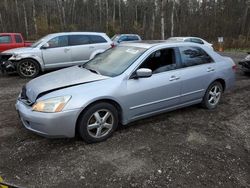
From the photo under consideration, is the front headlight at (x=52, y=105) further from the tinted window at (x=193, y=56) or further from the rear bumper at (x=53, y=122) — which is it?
the tinted window at (x=193, y=56)

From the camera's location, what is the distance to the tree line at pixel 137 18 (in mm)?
32094

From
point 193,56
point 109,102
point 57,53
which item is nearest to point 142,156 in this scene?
point 109,102

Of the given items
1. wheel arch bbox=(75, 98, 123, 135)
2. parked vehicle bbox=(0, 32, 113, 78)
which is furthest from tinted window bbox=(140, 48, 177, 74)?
parked vehicle bbox=(0, 32, 113, 78)

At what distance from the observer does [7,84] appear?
7.96 metres

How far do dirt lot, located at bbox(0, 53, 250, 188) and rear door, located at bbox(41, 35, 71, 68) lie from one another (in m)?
4.48

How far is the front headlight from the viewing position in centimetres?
341

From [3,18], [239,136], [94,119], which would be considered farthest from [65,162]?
[3,18]

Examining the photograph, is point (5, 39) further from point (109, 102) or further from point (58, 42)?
point (109, 102)

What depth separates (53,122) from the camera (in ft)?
11.1

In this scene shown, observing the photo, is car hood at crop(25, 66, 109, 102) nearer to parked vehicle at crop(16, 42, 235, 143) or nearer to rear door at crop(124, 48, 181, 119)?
parked vehicle at crop(16, 42, 235, 143)

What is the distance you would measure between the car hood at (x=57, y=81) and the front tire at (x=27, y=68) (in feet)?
16.2

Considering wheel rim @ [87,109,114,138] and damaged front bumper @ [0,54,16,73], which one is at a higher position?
damaged front bumper @ [0,54,16,73]

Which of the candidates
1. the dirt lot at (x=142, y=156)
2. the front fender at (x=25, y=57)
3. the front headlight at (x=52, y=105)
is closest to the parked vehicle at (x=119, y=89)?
the front headlight at (x=52, y=105)

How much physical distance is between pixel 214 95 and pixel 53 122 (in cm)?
355
